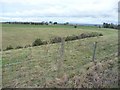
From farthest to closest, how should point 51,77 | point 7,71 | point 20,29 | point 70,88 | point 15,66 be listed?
point 20,29 < point 15,66 < point 7,71 < point 51,77 < point 70,88

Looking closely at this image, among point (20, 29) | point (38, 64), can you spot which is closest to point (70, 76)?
point (38, 64)

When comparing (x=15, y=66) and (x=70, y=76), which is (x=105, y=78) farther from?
(x=15, y=66)

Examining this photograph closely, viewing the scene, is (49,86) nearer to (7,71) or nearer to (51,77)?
(51,77)

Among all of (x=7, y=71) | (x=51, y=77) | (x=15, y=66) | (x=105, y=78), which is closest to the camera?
(x=105, y=78)

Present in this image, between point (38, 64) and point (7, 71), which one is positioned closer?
point (7, 71)

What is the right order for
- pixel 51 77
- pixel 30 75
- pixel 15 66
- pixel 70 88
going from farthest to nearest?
1. pixel 15 66
2. pixel 30 75
3. pixel 51 77
4. pixel 70 88

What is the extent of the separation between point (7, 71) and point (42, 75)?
5.14 feet

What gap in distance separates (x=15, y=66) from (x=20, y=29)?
39697 millimetres

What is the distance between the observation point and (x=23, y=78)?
27.9ft

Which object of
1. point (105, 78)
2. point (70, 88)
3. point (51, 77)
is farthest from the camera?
point (51, 77)

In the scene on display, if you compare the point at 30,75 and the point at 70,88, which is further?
the point at 30,75

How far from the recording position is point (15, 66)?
10.1 m

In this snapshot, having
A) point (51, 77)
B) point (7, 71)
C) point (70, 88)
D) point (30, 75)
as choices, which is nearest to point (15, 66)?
point (7, 71)

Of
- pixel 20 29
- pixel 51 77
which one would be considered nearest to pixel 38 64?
pixel 51 77
